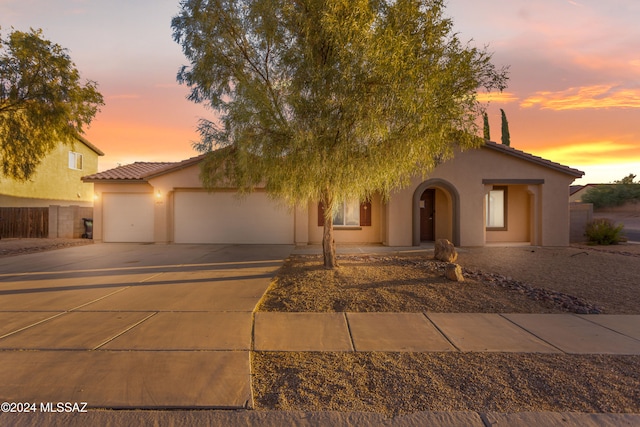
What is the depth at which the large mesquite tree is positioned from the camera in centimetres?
668

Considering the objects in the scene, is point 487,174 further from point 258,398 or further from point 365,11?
point 258,398

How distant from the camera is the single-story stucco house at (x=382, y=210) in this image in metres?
14.7

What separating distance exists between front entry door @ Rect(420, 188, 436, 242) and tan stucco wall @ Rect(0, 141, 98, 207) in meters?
19.4

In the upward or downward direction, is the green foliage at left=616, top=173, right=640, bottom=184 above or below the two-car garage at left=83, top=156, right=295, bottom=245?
above

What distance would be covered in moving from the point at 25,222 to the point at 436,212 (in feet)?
71.2

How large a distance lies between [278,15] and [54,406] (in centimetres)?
771

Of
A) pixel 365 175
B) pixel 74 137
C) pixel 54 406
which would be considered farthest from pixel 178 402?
pixel 74 137

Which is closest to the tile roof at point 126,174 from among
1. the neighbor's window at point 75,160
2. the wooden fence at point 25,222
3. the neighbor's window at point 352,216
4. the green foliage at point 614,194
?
the wooden fence at point 25,222

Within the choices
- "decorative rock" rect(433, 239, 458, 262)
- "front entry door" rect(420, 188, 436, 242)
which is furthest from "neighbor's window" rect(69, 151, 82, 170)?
"decorative rock" rect(433, 239, 458, 262)

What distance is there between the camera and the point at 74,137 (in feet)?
55.5

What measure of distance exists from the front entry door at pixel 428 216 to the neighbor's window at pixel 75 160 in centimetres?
2485

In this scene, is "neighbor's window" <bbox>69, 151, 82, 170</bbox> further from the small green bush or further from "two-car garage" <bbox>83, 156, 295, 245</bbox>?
the small green bush

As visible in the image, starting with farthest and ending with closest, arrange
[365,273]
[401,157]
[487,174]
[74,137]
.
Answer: [74,137], [487,174], [365,273], [401,157]

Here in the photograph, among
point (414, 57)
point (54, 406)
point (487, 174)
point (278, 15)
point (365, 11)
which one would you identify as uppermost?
point (278, 15)
